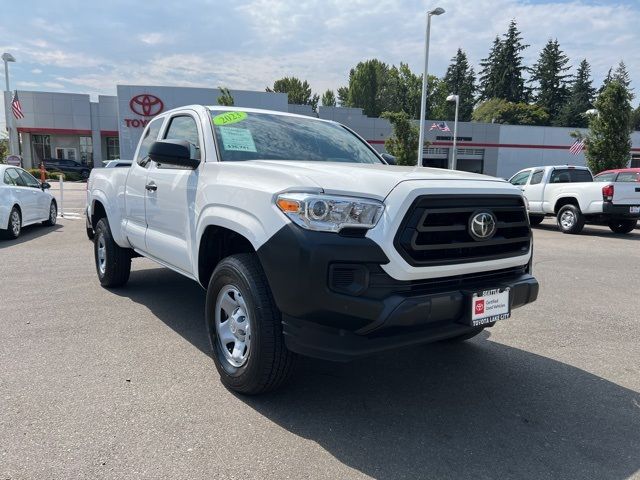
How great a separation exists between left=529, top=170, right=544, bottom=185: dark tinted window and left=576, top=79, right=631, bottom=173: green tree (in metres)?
9.73

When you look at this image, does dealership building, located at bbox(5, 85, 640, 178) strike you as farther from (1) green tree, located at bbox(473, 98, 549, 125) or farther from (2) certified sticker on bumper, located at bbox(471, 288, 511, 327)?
(2) certified sticker on bumper, located at bbox(471, 288, 511, 327)

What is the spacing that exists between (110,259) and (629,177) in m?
13.2

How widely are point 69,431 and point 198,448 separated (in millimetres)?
809

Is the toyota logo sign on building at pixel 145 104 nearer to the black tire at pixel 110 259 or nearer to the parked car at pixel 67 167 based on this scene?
the parked car at pixel 67 167

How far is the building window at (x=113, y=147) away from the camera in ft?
145

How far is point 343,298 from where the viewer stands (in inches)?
106

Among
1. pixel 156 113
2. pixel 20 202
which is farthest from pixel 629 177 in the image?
pixel 156 113

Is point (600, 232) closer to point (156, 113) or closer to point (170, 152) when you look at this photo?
point (170, 152)

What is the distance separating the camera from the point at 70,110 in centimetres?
4169

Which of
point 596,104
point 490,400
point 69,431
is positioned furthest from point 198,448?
point 596,104

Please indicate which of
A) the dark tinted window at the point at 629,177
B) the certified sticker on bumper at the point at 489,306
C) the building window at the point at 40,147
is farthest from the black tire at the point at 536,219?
the building window at the point at 40,147

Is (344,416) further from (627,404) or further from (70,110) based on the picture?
(70,110)

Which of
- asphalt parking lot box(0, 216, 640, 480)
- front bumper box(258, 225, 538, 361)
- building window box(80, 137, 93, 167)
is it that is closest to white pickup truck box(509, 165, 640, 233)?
asphalt parking lot box(0, 216, 640, 480)

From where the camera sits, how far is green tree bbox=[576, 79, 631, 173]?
2159 cm
